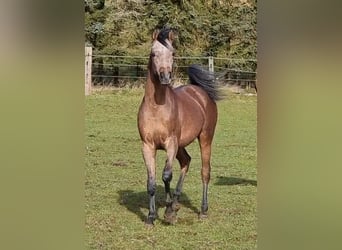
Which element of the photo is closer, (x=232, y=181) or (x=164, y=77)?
(x=164, y=77)

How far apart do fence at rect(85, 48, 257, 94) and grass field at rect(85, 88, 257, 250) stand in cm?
5

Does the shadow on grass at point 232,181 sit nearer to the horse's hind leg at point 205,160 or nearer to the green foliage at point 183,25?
the horse's hind leg at point 205,160

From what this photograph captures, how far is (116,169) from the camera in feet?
6.70

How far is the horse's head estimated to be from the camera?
6.08ft

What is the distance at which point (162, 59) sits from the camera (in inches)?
73.1

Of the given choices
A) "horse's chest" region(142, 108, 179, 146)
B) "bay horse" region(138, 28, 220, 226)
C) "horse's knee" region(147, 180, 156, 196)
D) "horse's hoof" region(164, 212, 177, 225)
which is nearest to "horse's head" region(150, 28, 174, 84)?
"bay horse" region(138, 28, 220, 226)

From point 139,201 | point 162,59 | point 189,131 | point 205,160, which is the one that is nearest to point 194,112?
point 189,131

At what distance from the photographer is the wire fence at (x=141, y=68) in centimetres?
191

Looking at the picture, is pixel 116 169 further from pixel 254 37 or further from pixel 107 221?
pixel 254 37

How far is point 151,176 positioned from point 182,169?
14 cm

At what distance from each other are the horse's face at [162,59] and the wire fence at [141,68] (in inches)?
2.7

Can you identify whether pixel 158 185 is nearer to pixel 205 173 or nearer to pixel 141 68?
pixel 205 173
